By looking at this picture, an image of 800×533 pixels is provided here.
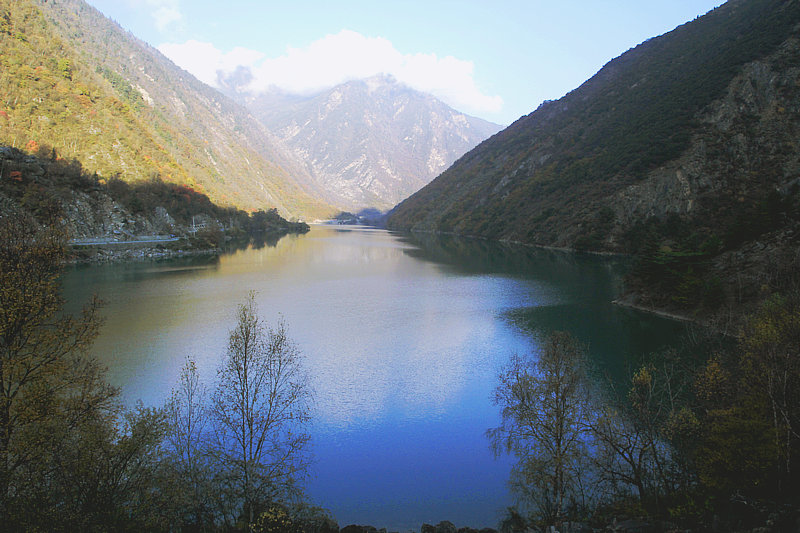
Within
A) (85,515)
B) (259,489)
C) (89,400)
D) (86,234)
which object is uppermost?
(86,234)

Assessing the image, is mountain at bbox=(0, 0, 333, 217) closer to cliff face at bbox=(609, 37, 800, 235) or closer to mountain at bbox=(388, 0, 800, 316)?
mountain at bbox=(388, 0, 800, 316)

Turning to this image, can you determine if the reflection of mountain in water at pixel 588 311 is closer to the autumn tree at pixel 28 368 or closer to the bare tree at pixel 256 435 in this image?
the bare tree at pixel 256 435

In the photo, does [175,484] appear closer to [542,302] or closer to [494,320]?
[494,320]

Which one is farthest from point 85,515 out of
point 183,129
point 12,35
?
point 183,129

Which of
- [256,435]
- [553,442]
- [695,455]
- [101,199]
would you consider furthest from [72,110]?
[695,455]

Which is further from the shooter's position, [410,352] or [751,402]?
[410,352]
